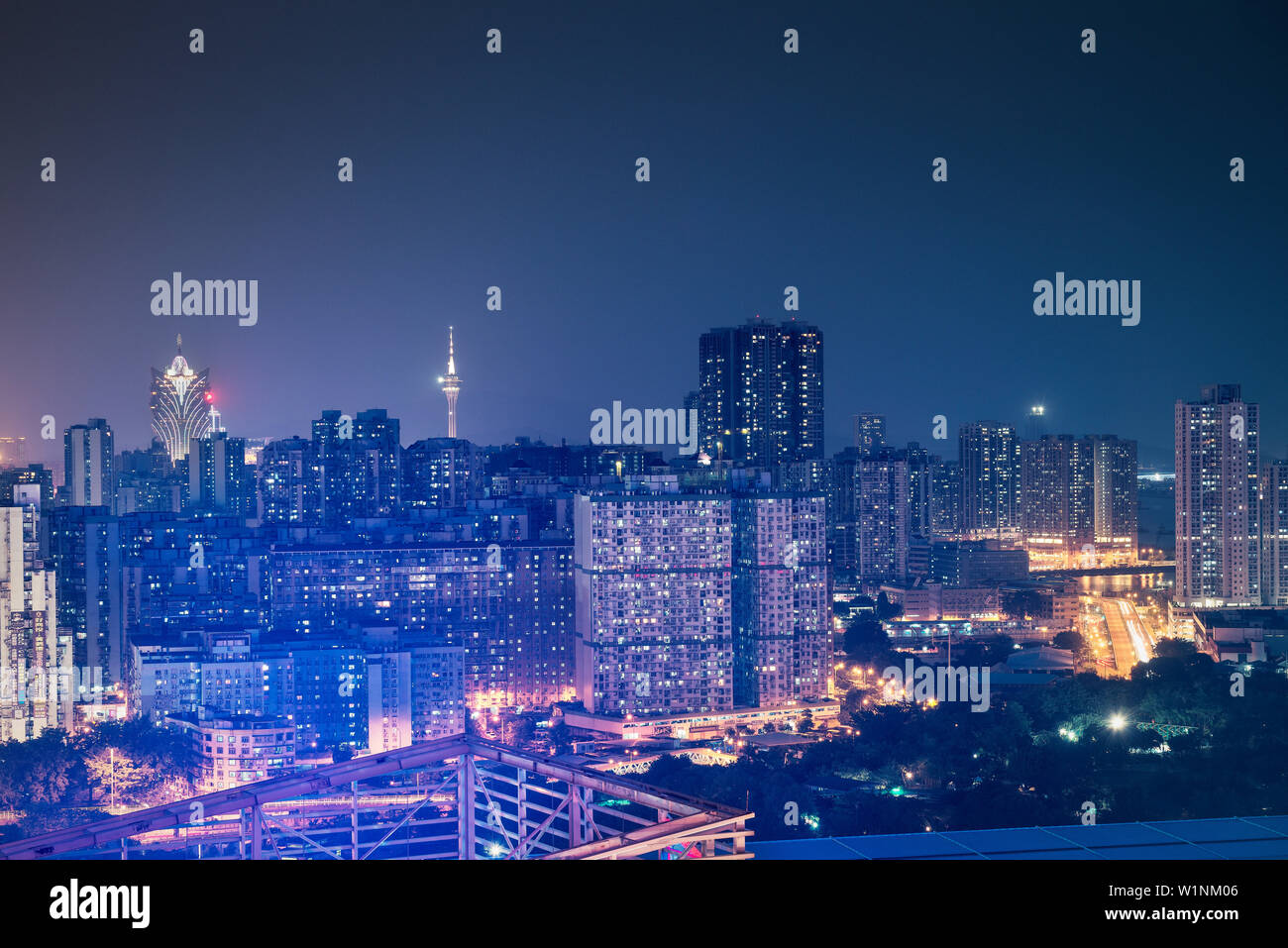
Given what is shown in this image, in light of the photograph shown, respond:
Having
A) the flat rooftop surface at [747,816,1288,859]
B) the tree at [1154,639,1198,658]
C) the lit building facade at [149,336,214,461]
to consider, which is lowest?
the tree at [1154,639,1198,658]

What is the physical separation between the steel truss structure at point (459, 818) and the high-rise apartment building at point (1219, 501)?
7725 millimetres

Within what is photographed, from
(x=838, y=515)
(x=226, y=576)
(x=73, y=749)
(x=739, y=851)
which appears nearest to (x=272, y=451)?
(x=226, y=576)

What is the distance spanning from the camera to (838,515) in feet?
42.1

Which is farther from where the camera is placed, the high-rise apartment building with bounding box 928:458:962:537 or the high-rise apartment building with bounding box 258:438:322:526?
the high-rise apartment building with bounding box 928:458:962:537

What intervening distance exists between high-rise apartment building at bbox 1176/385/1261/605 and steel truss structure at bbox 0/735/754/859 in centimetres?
773

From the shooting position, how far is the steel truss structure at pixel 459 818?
81.7 inches

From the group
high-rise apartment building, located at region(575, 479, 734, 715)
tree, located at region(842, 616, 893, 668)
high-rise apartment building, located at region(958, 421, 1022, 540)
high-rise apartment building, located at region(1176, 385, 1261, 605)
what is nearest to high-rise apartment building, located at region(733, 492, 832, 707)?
high-rise apartment building, located at region(575, 479, 734, 715)

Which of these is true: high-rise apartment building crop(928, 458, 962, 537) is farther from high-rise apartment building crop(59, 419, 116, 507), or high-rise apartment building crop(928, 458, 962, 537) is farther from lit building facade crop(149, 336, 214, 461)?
high-rise apartment building crop(59, 419, 116, 507)

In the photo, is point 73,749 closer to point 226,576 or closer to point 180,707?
point 180,707

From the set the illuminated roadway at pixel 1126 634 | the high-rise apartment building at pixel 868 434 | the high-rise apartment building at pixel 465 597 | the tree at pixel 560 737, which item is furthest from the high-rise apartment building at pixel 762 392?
the illuminated roadway at pixel 1126 634

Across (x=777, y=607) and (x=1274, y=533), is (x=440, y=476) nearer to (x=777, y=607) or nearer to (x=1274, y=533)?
(x=777, y=607)

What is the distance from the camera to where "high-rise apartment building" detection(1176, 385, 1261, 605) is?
11.2 metres

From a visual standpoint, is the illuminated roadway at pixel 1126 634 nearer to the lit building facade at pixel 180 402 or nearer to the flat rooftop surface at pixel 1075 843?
the lit building facade at pixel 180 402

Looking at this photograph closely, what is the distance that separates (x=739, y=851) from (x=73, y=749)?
710 centimetres
